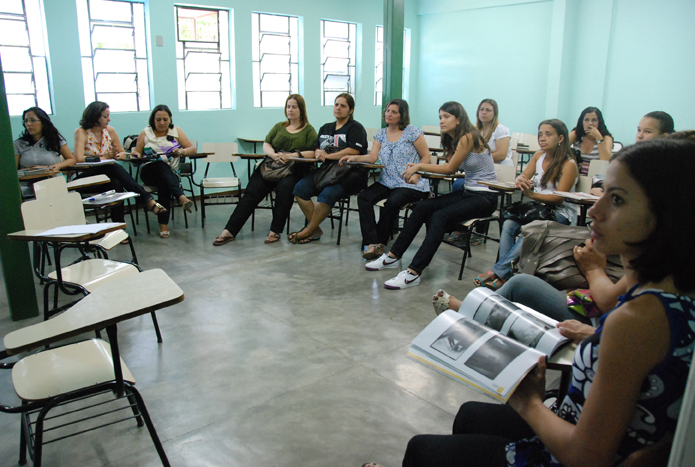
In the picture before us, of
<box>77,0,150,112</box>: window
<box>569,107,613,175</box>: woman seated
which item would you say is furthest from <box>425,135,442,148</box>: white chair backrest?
<box>77,0,150,112</box>: window

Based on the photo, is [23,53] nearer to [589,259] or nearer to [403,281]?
[403,281]

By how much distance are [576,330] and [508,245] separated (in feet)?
7.64

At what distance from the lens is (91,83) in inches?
235

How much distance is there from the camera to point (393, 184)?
461cm

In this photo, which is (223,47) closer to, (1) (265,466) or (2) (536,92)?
(2) (536,92)

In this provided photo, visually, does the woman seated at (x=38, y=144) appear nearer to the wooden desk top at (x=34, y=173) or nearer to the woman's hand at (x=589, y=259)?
the wooden desk top at (x=34, y=173)

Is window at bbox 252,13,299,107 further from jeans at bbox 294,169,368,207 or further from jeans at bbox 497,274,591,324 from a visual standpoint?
jeans at bbox 497,274,591,324

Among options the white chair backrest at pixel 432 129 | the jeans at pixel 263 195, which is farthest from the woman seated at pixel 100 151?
the white chair backrest at pixel 432 129

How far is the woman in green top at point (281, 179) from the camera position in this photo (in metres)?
5.09

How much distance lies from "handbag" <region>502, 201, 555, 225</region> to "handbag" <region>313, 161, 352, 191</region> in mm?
1704

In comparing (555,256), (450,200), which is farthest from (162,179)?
(555,256)

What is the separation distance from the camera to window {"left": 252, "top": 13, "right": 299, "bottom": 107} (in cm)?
727

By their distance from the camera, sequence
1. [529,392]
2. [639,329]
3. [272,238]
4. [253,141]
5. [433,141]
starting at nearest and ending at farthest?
[639,329] → [529,392] → [272,238] → [253,141] → [433,141]

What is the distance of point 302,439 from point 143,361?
43.6 inches
